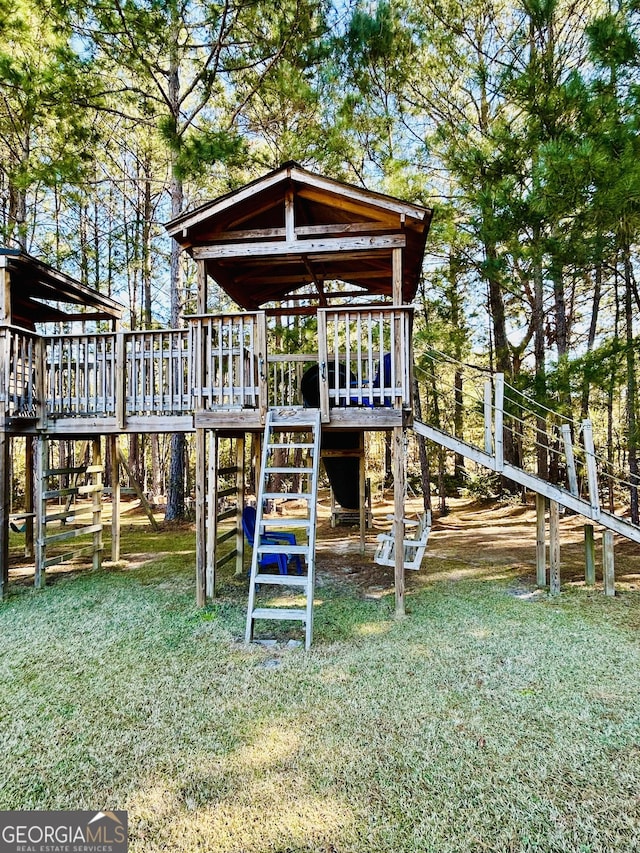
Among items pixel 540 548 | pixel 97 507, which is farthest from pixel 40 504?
pixel 540 548

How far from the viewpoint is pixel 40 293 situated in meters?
7.60

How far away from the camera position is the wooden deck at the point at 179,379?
5383mm

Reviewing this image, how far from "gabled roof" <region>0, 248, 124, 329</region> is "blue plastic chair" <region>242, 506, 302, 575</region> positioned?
4.27 meters

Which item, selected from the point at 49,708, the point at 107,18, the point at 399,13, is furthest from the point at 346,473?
the point at 107,18

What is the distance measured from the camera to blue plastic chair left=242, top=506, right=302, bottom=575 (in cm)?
611

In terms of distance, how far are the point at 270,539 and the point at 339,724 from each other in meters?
3.36

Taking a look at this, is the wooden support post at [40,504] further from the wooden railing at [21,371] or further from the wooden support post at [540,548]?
the wooden support post at [540,548]

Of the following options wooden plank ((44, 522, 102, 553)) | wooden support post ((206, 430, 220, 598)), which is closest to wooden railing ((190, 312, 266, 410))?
wooden support post ((206, 430, 220, 598))

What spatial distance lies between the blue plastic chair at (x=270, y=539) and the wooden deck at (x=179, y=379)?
156cm

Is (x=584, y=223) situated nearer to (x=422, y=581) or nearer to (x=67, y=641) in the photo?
(x=422, y=581)

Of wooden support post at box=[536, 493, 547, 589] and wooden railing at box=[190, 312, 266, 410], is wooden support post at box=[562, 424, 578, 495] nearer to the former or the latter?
wooden support post at box=[536, 493, 547, 589]

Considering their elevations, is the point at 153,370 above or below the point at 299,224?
below

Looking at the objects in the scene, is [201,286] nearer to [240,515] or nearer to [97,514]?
[240,515]

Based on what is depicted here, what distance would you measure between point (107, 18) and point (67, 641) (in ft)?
36.3
